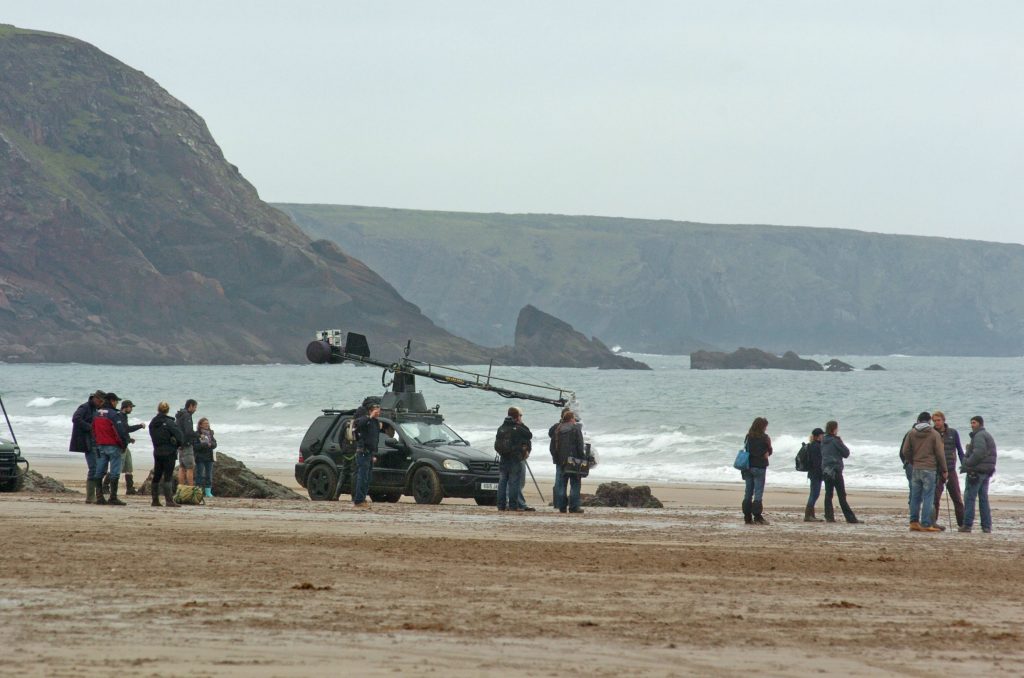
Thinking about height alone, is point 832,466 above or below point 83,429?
above

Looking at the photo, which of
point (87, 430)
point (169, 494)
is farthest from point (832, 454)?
point (87, 430)

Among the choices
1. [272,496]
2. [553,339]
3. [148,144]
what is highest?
[148,144]

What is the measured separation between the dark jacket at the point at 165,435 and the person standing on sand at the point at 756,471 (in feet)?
24.2

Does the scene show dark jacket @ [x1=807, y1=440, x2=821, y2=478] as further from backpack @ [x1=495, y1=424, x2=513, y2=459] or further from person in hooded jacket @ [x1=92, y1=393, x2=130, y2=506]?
person in hooded jacket @ [x1=92, y1=393, x2=130, y2=506]

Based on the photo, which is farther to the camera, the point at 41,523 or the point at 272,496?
the point at 272,496

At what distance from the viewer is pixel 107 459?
64.2 ft

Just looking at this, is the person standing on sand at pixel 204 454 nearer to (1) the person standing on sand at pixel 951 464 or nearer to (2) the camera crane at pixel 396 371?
(2) the camera crane at pixel 396 371

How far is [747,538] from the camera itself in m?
16.9

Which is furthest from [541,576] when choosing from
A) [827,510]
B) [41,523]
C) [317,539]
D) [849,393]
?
[849,393]

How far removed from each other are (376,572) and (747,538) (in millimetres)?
6086

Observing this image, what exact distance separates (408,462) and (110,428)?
4790 mm

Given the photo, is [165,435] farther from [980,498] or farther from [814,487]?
[980,498]

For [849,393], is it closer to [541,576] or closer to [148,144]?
[541,576]

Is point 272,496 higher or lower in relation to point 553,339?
lower
